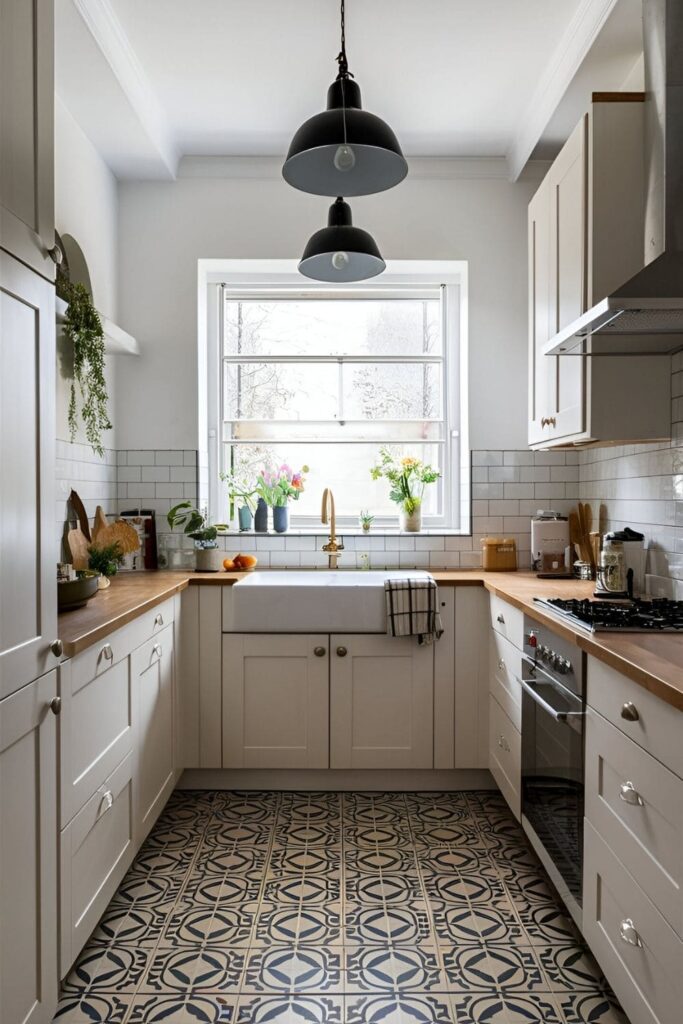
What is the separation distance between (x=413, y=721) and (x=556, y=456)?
4.95ft

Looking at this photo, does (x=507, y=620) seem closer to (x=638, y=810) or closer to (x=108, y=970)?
(x=638, y=810)

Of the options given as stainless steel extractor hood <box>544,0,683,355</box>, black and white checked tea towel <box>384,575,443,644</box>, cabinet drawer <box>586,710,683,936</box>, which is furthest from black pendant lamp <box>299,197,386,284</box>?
cabinet drawer <box>586,710,683,936</box>

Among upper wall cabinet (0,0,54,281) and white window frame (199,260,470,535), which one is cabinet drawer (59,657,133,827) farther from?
white window frame (199,260,470,535)

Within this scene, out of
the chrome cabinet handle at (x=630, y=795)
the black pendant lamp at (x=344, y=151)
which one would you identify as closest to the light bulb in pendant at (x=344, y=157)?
the black pendant lamp at (x=344, y=151)

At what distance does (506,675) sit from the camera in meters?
2.92

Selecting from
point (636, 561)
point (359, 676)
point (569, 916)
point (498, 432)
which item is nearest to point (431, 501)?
point (498, 432)

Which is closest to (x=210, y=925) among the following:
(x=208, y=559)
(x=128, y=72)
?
(x=208, y=559)

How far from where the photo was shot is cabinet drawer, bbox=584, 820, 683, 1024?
1462 millimetres

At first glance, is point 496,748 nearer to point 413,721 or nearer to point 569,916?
point 413,721

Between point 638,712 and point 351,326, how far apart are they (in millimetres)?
2943

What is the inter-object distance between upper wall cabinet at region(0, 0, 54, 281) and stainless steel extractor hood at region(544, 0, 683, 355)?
53.0 inches

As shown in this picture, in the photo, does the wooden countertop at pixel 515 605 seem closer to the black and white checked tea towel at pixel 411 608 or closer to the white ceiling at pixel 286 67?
the black and white checked tea towel at pixel 411 608

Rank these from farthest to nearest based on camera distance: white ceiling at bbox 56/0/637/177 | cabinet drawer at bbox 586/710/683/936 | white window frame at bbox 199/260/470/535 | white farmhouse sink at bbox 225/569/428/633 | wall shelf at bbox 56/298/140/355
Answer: white window frame at bbox 199/260/470/535 → white farmhouse sink at bbox 225/569/428/633 → wall shelf at bbox 56/298/140/355 → white ceiling at bbox 56/0/637/177 → cabinet drawer at bbox 586/710/683/936

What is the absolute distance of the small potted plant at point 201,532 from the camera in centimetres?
354
